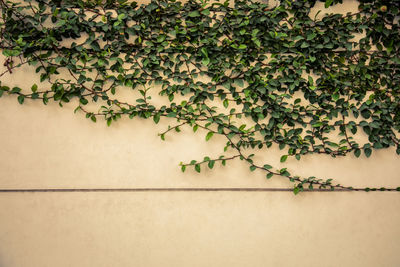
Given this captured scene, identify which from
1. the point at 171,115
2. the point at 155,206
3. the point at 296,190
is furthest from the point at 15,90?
the point at 296,190

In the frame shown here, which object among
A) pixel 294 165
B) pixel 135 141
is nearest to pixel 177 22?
pixel 135 141

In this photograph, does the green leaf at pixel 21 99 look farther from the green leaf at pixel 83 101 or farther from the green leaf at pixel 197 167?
the green leaf at pixel 197 167

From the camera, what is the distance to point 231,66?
5.84ft

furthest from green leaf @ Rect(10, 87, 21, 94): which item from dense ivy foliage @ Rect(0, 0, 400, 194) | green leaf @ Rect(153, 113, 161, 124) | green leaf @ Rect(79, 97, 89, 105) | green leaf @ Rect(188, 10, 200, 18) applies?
green leaf @ Rect(188, 10, 200, 18)

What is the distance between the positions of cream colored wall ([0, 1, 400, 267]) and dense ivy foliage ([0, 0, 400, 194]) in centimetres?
10

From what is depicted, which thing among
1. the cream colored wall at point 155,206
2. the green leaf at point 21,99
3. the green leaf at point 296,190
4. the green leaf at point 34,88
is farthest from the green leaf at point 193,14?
the green leaf at point 296,190

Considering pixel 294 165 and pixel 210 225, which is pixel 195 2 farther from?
pixel 210 225

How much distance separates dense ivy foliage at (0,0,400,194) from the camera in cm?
173

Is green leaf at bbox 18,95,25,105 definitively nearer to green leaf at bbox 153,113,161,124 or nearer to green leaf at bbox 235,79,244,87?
green leaf at bbox 153,113,161,124

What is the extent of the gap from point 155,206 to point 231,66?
1.13 meters

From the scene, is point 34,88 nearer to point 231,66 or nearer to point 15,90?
point 15,90

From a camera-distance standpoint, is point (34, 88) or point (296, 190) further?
point (296, 190)

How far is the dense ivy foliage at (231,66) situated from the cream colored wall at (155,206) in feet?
0.34

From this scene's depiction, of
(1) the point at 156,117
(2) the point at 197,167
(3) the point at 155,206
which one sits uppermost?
(1) the point at 156,117
